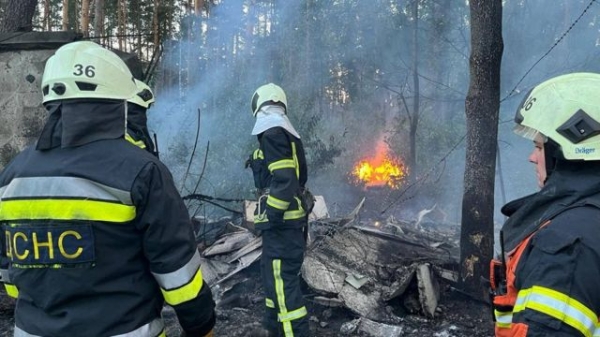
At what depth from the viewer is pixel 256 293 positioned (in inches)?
246

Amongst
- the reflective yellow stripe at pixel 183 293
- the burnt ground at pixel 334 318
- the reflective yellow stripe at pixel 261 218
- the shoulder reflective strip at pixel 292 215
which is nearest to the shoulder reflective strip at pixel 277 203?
the shoulder reflective strip at pixel 292 215

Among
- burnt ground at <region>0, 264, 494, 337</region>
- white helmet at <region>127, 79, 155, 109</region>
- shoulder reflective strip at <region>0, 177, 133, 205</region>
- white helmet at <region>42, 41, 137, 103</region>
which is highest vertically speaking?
white helmet at <region>42, 41, 137, 103</region>

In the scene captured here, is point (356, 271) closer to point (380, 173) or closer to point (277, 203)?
point (277, 203)

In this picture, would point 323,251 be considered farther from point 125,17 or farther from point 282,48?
point 125,17

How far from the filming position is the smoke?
12.8 meters

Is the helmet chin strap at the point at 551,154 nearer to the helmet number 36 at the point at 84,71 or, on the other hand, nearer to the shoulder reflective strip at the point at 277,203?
the helmet number 36 at the point at 84,71

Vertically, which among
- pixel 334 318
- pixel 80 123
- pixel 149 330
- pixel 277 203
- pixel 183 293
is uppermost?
pixel 80 123

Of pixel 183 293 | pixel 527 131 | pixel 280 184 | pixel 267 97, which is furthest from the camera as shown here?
pixel 267 97

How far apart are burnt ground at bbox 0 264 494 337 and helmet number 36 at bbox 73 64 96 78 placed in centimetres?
378

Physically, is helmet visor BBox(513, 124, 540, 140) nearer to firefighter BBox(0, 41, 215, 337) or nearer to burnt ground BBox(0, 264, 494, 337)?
firefighter BBox(0, 41, 215, 337)

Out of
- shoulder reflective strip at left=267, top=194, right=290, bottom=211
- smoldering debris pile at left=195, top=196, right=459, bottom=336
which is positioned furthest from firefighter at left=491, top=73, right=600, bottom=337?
smoldering debris pile at left=195, top=196, right=459, bottom=336

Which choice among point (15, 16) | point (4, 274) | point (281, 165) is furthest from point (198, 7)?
point (4, 274)

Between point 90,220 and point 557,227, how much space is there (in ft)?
6.15

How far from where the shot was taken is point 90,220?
2023 millimetres
